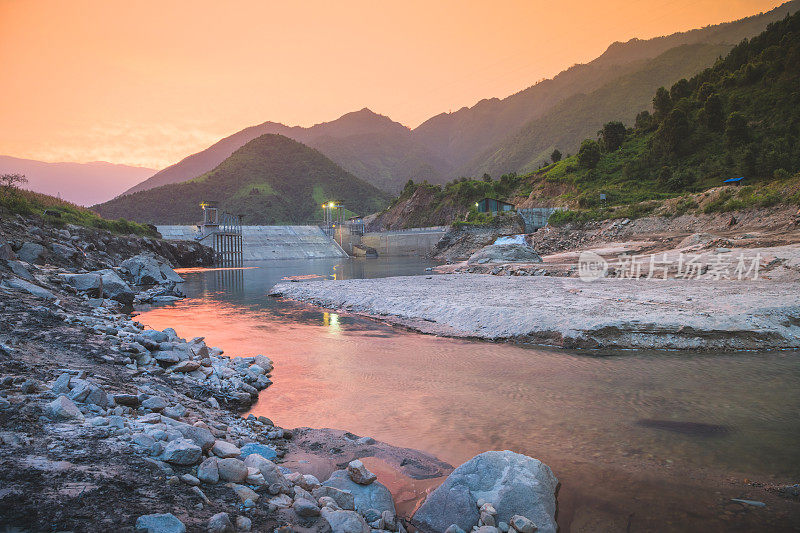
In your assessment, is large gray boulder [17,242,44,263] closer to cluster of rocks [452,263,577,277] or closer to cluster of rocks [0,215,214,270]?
cluster of rocks [0,215,214,270]

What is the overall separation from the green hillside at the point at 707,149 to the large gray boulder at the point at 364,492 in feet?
110

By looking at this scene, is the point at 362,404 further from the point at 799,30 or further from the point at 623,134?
the point at 799,30

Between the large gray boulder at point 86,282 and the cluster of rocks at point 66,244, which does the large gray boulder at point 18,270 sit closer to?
the cluster of rocks at point 66,244

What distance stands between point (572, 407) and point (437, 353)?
13.5 ft

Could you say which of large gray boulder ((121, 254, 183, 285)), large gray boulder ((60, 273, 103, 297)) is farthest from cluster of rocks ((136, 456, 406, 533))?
large gray boulder ((121, 254, 183, 285))

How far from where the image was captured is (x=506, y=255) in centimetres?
3275

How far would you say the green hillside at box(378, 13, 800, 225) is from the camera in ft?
123

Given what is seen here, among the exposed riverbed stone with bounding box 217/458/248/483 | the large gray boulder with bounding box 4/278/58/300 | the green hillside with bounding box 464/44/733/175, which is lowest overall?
the exposed riverbed stone with bounding box 217/458/248/483

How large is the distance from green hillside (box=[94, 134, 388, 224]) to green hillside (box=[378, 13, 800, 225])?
290 feet

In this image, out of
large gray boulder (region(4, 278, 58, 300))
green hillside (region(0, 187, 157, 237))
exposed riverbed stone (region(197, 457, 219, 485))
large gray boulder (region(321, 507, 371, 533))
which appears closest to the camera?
large gray boulder (region(321, 507, 371, 533))

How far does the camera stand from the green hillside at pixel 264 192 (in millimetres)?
138125

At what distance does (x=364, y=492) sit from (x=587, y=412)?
172 inches

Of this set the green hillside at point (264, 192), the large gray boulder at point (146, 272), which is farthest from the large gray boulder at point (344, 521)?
the green hillside at point (264, 192)

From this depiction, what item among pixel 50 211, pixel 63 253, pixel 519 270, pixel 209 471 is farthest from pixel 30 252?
pixel 519 270
